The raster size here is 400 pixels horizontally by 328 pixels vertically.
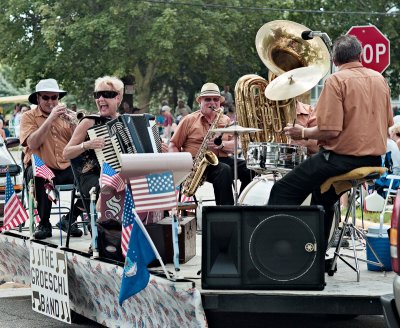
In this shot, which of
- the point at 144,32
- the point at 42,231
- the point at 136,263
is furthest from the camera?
the point at 144,32

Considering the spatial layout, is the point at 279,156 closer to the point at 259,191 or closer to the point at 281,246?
the point at 259,191

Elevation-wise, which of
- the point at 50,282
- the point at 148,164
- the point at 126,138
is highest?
the point at 126,138

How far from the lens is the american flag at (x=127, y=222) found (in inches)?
279

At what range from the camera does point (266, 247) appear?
6.72m

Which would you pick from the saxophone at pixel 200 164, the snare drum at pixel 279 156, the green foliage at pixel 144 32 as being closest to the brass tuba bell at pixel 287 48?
the snare drum at pixel 279 156

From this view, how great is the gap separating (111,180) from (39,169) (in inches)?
65.9

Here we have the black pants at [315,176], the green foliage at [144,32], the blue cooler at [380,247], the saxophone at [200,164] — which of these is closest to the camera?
the black pants at [315,176]

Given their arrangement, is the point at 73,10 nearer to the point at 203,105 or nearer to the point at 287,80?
the point at 203,105

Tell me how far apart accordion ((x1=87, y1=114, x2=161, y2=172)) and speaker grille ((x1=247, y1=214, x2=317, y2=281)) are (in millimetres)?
1714

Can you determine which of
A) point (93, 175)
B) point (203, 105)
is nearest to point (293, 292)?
point (93, 175)

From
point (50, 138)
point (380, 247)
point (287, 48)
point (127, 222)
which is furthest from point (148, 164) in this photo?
point (50, 138)

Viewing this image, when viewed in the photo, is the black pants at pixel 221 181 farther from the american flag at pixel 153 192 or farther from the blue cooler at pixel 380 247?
the american flag at pixel 153 192

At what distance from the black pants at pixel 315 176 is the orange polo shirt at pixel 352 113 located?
6 centimetres

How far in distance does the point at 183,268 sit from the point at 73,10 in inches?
1469
